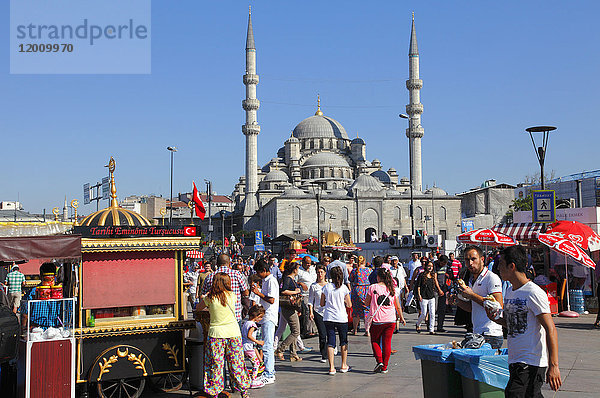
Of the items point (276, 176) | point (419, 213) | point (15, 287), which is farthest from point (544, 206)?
point (276, 176)

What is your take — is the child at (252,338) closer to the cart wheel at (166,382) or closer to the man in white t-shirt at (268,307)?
the man in white t-shirt at (268,307)

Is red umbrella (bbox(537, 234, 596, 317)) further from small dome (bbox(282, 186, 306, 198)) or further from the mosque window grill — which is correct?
small dome (bbox(282, 186, 306, 198))

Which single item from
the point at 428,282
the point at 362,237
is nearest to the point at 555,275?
the point at 428,282

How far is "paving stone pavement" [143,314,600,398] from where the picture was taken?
6938mm

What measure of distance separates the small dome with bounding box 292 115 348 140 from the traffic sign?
2762 inches

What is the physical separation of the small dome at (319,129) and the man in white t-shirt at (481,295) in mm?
78815

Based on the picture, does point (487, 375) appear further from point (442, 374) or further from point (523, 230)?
point (523, 230)

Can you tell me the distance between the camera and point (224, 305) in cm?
659

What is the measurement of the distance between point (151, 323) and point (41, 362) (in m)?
1.18

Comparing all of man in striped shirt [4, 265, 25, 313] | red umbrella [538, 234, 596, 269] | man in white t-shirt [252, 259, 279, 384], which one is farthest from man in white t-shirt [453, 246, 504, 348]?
man in striped shirt [4, 265, 25, 313]

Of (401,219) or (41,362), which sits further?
(401,219)

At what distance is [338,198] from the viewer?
66.6 metres

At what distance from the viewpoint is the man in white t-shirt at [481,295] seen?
5.90 meters

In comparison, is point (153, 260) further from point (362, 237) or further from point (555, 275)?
point (362, 237)
